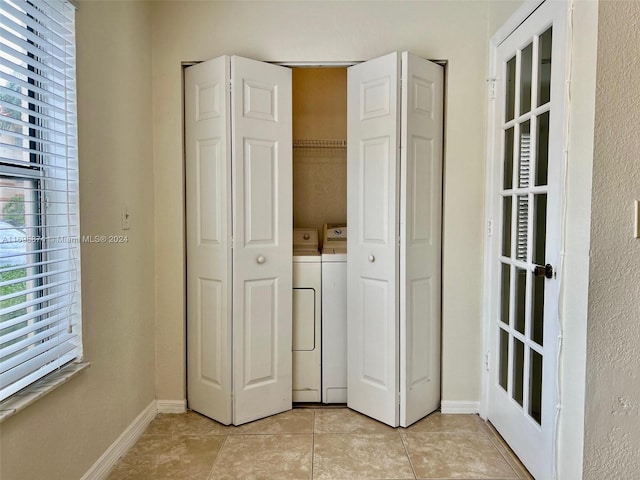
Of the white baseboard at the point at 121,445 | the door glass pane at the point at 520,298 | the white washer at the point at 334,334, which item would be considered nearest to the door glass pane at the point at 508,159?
the door glass pane at the point at 520,298

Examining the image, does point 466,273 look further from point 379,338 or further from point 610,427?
point 610,427

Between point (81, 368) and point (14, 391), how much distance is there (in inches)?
12.8

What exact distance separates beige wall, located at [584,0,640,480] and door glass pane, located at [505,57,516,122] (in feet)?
2.39

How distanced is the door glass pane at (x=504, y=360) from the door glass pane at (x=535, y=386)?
27 centimetres

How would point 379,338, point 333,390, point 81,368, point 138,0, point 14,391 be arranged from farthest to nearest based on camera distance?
point 333,390, point 379,338, point 138,0, point 81,368, point 14,391

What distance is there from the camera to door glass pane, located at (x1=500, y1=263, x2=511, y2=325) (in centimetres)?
210

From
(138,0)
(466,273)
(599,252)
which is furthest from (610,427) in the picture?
(138,0)

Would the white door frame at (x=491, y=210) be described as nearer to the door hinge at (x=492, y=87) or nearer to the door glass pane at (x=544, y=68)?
the door hinge at (x=492, y=87)

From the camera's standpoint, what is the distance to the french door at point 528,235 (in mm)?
1629

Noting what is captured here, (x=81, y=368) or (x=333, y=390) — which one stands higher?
(x=81, y=368)

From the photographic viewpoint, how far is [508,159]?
2113 mm

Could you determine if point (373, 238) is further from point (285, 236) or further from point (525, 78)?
point (525, 78)

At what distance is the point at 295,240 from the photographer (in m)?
2.84

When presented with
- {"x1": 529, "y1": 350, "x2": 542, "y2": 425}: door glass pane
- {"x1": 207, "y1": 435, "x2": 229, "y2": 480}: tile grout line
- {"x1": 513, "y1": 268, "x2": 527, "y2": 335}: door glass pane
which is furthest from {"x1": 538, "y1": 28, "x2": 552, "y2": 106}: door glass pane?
{"x1": 207, "y1": 435, "x2": 229, "y2": 480}: tile grout line
